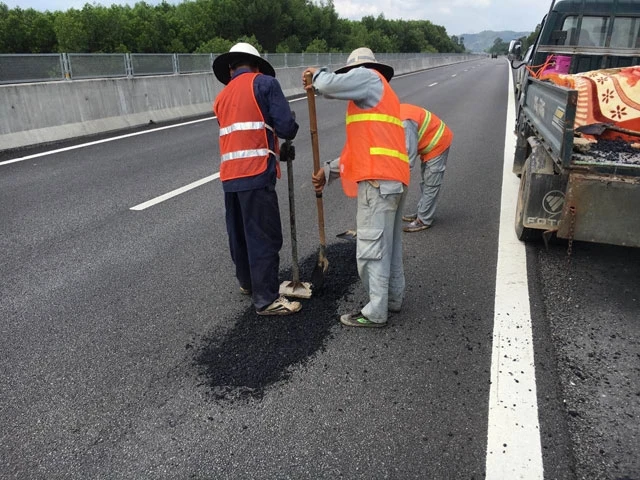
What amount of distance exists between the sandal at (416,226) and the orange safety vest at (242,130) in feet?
7.35

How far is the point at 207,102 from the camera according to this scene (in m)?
14.1

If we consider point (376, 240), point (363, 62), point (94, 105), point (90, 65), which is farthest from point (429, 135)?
point (90, 65)

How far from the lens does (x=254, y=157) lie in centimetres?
340

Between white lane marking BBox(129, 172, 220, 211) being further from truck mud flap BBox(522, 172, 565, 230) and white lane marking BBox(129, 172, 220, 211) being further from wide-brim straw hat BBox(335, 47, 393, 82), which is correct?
truck mud flap BBox(522, 172, 565, 230)

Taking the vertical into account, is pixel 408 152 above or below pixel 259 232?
above

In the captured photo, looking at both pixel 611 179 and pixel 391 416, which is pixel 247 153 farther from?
pixel 611 179

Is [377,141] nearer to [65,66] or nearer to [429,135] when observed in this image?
[429,135]

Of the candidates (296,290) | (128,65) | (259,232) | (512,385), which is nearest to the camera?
(512,385)

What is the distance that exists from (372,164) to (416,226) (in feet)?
7.33

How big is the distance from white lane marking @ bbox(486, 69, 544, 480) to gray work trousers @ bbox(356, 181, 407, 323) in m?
0.78

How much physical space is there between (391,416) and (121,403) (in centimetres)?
143

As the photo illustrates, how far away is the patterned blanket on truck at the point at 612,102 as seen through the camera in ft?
15.2

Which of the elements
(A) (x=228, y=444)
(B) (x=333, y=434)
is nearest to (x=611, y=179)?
(B) (x=333, y=434)

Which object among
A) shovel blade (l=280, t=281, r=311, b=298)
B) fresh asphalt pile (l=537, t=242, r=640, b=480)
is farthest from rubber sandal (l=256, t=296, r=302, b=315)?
fresh asphalt pile (l=537, t=242, r=640, b=480)
